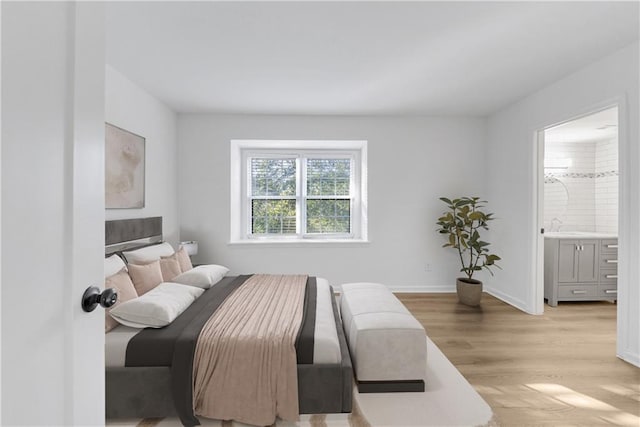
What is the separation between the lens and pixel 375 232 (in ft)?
15.5

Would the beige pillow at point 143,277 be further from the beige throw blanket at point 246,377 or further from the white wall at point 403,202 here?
the white wall at point 403,202

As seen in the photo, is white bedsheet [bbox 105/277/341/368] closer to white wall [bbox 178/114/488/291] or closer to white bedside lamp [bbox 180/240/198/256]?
white bedside lamp [bbox 180/240/198/256]

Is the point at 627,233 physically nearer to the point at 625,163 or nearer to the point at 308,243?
the point at 625,163

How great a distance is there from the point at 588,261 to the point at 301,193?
13.0 ft

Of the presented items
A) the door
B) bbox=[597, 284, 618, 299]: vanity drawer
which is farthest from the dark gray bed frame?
bbox=[597, 284, 618, 299]: vanity drawer

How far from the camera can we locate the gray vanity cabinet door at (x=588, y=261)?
415 centimetres

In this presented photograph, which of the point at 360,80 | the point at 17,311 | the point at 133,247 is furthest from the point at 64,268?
the point at 360,80

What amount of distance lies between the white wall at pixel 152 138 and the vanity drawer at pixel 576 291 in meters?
5.15

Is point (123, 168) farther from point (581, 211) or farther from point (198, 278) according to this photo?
point (581, 211)

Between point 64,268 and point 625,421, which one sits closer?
point 64,268

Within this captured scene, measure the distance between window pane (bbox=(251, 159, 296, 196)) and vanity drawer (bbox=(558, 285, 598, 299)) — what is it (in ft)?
12.7

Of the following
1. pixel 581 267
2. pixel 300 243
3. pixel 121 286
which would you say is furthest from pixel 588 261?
pixel 121 286

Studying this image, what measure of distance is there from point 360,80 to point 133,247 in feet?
9.41

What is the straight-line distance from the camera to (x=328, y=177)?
16.8 ft
